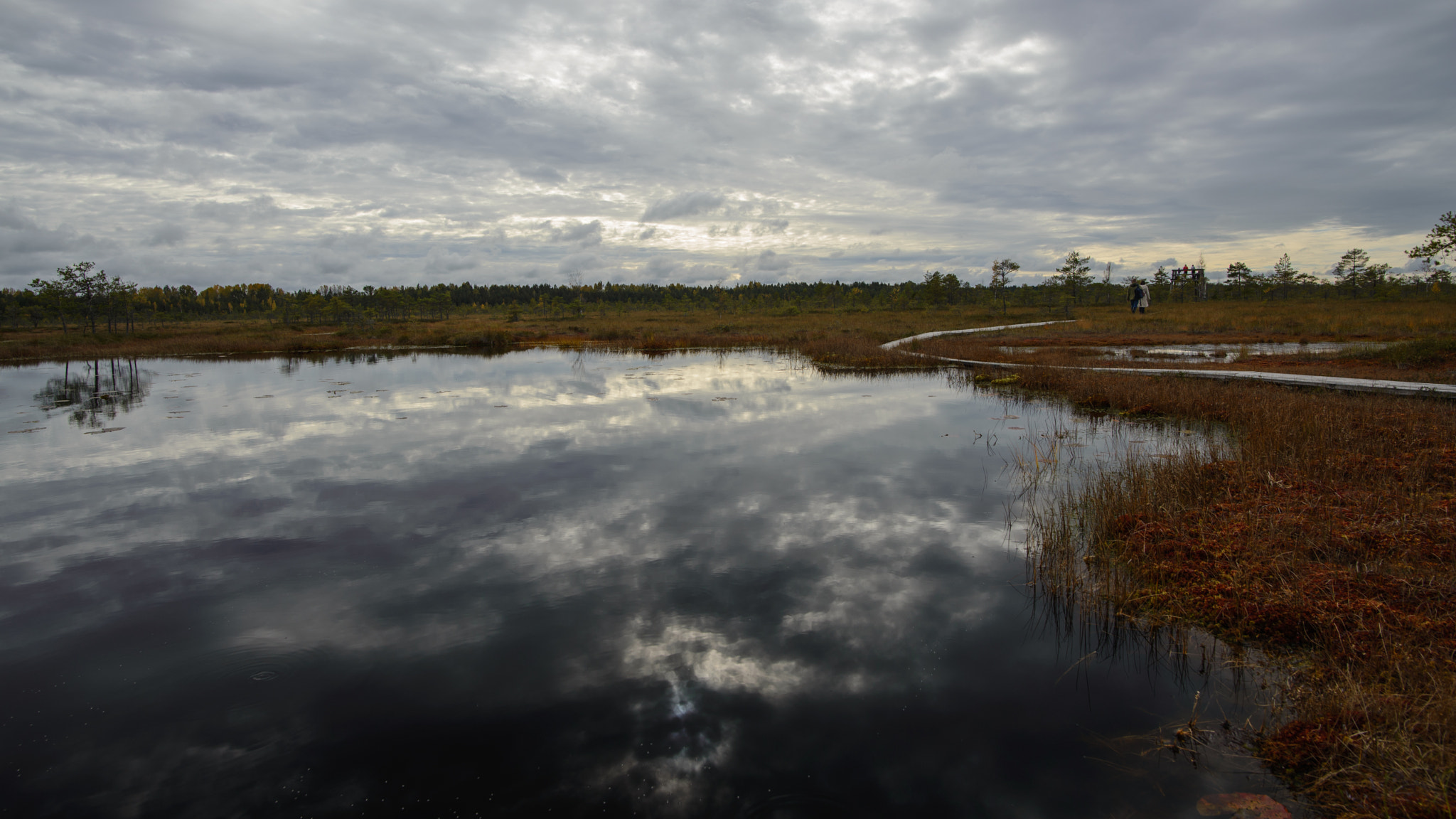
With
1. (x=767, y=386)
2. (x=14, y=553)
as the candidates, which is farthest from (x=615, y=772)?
(x=767, y=386)

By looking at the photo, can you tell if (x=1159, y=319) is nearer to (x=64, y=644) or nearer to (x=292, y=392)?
(x=292, y=392)

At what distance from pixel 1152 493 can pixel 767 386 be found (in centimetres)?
1270

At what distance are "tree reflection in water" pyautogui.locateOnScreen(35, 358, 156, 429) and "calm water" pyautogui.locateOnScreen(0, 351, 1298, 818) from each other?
5650mm

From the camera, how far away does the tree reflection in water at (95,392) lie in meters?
16.3

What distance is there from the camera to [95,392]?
2023 cm

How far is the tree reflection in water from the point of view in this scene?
1633 cm

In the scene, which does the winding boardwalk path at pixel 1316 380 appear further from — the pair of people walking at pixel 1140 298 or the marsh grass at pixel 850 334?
the pair of people walking at pixel 1140 298

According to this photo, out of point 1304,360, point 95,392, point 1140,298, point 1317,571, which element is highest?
point 1140,298

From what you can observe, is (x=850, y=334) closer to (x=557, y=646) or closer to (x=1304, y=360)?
(x=1304, y=360)

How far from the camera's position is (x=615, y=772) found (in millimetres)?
3873

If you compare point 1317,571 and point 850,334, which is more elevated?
point 850,334

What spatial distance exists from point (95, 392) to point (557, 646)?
79.9 ft

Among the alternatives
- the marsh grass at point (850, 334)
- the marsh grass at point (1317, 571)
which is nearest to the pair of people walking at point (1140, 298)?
the marsh grass at point (850, 334)

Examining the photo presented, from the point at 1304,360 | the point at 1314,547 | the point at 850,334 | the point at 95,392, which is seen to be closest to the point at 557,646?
the point at 1314,547
